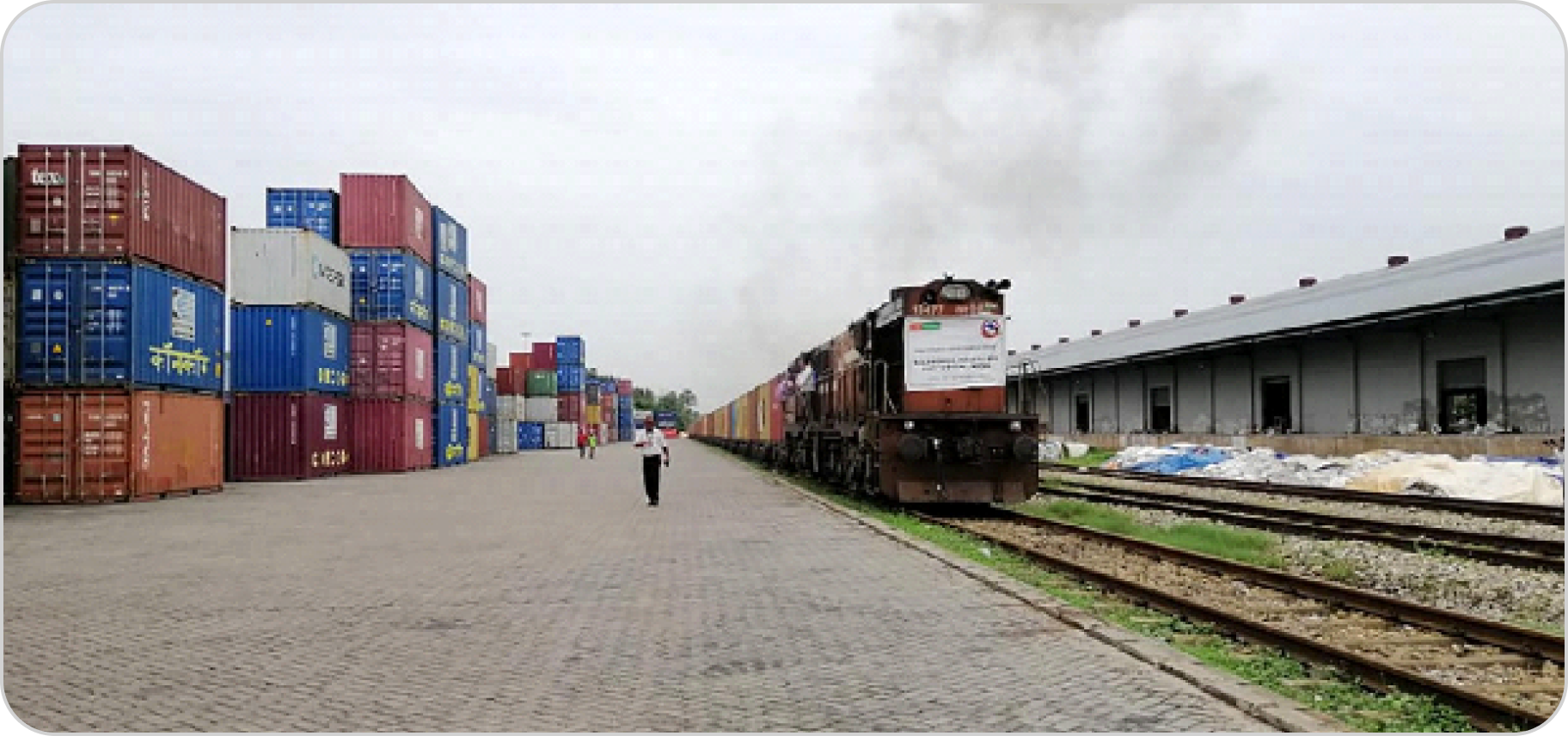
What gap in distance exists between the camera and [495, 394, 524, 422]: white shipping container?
60.7 meters

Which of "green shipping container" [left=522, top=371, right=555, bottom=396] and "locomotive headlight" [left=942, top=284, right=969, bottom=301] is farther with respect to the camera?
"green shipping container" [left=522, top=371, right=555, bottom=396]

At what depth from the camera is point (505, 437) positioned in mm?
60094

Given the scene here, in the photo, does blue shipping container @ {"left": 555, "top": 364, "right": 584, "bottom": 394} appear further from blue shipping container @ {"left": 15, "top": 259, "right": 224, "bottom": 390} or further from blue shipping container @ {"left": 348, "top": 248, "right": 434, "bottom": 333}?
blue shipping container @ {"left": 15, "top": 259, "right": 224, "bottom": 390}

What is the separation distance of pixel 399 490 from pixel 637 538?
13.0 meters

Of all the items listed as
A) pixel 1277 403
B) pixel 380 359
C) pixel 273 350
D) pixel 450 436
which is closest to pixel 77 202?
pixel 273 350

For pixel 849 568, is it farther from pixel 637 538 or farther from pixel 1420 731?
pixel 1420 731

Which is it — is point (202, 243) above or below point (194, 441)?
above

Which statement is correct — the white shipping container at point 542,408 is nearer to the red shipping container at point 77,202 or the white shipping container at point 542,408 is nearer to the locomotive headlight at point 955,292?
the red shipping container at point 77,202

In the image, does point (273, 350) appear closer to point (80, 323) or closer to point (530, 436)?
point (80, 323)

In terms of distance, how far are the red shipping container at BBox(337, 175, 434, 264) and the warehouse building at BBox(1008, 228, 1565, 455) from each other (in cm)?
1932

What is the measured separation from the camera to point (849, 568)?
33.8 feet

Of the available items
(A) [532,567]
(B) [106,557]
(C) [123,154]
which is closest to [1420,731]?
(A) [532,567]

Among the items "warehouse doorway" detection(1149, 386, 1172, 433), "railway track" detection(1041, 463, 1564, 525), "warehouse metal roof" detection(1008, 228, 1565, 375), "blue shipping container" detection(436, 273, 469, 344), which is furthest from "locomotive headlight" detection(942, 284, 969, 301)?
"warehouse doorway" detection(1149, 386, 1172, 433)

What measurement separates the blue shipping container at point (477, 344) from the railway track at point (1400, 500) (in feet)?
99.4
